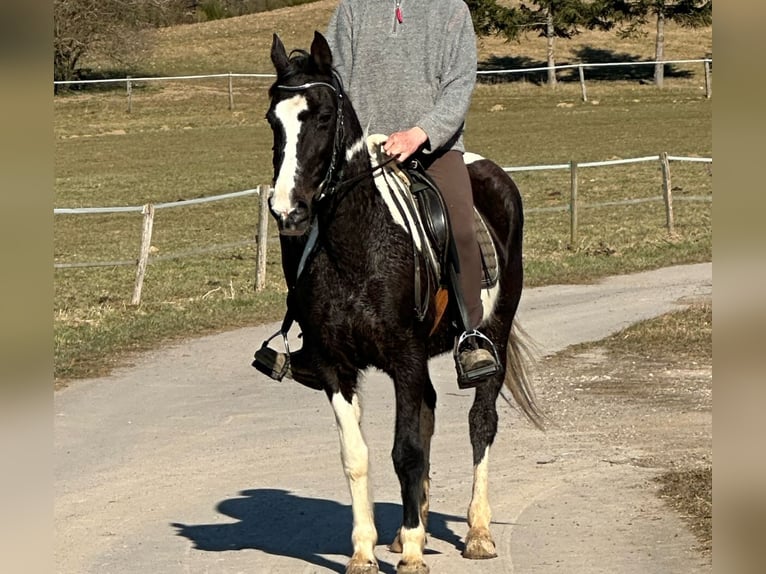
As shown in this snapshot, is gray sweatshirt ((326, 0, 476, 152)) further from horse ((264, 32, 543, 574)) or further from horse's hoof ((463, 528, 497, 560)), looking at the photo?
horse's hoof ((463, 528, 497, 560))

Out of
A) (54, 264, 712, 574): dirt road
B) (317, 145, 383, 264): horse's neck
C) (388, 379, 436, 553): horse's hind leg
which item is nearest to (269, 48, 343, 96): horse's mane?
(317, 145, 383, 264): horse's neck

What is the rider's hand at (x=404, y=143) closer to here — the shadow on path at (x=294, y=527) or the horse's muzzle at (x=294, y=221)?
the horse's muzzle at (x=294, y=221)

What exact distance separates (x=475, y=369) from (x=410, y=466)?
65 cm

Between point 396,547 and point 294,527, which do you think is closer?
point 396,547

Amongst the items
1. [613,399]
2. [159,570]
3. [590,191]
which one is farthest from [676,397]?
[590,191]

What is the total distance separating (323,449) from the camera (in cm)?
878

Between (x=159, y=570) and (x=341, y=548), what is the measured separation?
961 mm

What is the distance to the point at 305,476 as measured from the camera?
805cm

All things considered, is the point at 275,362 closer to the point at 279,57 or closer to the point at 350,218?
the point at 350,218

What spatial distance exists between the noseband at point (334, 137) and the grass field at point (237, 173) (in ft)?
21.8

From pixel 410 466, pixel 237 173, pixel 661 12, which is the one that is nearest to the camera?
pixel 410 466

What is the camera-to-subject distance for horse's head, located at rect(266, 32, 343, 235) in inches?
193

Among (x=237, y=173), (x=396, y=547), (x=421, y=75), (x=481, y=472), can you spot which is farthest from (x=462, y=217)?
(x=237, y=173)
